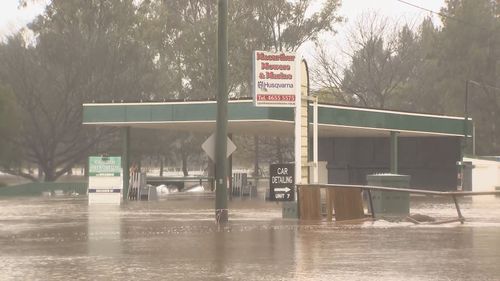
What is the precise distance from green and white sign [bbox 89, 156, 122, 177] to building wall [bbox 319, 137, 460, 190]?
17869 mm

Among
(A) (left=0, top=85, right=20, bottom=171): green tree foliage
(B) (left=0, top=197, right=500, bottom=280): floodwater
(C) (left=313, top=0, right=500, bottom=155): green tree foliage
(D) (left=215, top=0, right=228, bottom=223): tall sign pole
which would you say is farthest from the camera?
(C) (left=313, top=0, right=500, bottom=155): green tree foliage

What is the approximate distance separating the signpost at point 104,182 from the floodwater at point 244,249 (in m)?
8.74

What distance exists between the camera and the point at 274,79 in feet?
69.9

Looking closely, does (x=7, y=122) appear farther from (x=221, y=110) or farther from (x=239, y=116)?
(x=221, y=110)

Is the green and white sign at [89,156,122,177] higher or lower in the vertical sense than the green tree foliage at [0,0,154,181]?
lower

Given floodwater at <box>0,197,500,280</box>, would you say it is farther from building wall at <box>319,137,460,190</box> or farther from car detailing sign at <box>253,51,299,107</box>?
building wall at <box>319,137,460,190</box>

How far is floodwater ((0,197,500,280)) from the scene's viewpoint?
10.9 meters

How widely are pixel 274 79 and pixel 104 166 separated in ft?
38.0

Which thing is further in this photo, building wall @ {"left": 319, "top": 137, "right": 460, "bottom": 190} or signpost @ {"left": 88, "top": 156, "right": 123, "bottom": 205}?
building wall @ {"left": 319, "top": 137, "right": 460, "bottom": 190}

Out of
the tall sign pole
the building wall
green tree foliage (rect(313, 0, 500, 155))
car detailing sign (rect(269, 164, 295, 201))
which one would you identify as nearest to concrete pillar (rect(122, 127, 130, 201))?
the building wall

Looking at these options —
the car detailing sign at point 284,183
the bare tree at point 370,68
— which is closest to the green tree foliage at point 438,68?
the bare tree at point 370,68

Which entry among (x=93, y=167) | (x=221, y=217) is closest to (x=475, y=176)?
(x=93, y=167)

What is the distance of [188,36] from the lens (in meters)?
56.2

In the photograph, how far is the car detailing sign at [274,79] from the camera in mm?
21094
